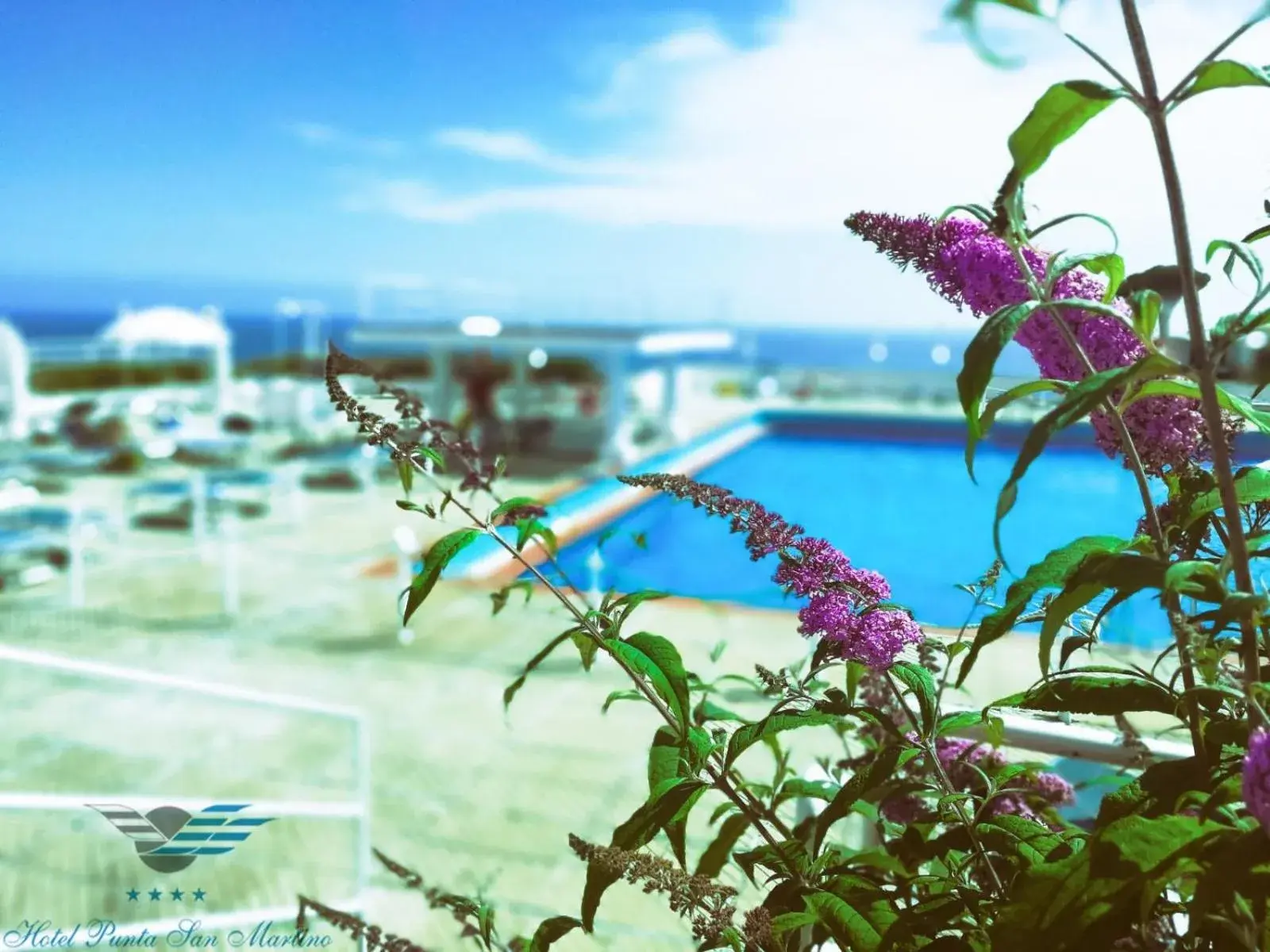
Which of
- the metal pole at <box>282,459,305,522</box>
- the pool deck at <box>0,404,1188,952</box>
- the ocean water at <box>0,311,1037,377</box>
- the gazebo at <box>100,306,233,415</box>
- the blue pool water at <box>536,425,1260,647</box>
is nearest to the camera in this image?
the pool deck at <box>0,404,1188,952</box>

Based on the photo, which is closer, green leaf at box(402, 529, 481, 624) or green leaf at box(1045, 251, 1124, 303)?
green leaf at box(1045, 251, 1124, 303)

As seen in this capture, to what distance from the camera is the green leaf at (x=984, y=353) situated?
46 centimetres

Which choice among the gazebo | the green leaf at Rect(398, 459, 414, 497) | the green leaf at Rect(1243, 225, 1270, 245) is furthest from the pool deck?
the gazebo

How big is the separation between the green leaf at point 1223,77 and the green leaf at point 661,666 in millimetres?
426

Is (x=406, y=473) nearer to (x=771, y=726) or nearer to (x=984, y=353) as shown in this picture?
(x=771, y=726)

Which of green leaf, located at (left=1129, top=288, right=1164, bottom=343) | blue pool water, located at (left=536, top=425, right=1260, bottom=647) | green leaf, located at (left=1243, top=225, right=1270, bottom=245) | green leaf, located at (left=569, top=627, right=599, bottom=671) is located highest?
green leaf, located at (left=1243, top=225, right=1270, bottom=245)

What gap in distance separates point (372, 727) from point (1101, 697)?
3.54 m

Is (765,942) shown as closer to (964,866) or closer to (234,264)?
(964,866)

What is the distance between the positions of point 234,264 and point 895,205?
152ft

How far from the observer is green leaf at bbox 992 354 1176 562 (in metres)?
0.44

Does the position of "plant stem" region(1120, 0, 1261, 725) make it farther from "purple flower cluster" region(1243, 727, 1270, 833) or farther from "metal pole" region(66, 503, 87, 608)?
"metal pole" region(66, 503, 87, 608)

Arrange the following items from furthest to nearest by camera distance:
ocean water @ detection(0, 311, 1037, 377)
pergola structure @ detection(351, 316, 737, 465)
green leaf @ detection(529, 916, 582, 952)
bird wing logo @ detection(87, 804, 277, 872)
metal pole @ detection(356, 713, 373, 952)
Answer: ocean water @ detection(0, 311, 1037, 377) → pergola structure @ detection(351, 316, 737, 465) → metal pole @ detection(356, 713, 373, 952) → bird wing logo @ detection(87, 804, 277, 872) → green leaf @ detection(529, 916, 582, 952)

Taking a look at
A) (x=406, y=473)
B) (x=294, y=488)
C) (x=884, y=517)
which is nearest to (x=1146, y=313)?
(x=406, y=473)

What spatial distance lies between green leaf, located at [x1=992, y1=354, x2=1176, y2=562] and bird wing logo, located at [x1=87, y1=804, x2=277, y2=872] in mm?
1190
